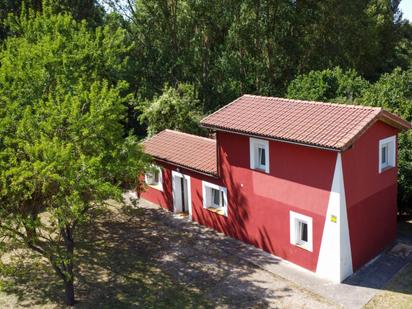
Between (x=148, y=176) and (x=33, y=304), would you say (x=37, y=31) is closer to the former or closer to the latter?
(x=148, y=176)

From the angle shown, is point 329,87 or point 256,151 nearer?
point 256,151

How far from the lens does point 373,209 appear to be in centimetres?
1747

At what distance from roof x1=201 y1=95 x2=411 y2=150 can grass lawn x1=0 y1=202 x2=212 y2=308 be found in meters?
6.55

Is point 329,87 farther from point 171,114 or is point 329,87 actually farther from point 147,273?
point 147,273

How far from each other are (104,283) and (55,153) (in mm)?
6323

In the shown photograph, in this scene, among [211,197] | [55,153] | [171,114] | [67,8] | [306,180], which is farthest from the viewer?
[67,8]

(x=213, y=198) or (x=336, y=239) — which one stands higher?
(x=336, y=239)

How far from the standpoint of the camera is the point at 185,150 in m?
23.0

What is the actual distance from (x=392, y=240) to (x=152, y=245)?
10566 millimetres

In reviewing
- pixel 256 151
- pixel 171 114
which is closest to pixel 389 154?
pixel 256 151

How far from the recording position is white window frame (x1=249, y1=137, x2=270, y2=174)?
17.7m

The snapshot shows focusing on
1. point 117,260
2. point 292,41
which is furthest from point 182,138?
point 292,41

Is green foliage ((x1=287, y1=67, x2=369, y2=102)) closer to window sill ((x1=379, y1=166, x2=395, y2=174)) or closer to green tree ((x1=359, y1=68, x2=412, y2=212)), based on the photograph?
green tree ((x1=359, y1=68, x2=412, y2=212))

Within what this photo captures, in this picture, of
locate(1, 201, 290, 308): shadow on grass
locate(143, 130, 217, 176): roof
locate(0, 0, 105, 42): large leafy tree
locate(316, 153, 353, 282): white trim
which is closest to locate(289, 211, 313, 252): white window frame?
locate(316, 153, 353, 282): white trim
